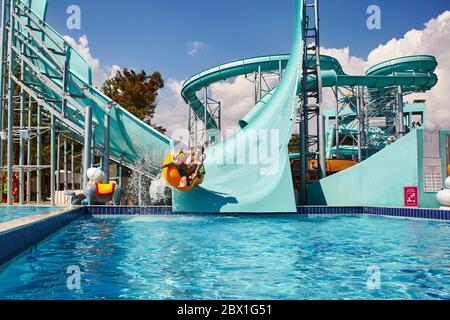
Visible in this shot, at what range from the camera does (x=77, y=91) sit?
44.4 ft

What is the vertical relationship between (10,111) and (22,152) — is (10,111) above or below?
above

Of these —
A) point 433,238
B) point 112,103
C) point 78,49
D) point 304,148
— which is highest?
point 78,49

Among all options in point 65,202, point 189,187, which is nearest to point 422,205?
point 189,187

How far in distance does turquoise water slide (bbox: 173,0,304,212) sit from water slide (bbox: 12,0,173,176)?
2.16 m

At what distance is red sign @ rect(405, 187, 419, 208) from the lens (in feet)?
30.0

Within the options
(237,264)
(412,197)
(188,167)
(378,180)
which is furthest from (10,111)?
(412,197)

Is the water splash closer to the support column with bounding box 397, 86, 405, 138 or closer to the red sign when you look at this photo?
the red sign

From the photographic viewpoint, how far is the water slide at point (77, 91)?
12539 millimetres

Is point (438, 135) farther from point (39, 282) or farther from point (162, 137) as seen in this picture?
point (39, 282)

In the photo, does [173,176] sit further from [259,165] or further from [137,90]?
[137,90]

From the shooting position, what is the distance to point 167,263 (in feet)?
13.3

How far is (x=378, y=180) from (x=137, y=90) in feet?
51.2
